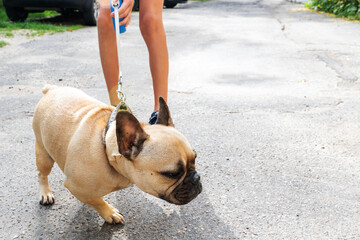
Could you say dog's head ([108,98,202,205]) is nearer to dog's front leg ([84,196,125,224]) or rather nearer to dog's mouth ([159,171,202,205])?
dog's mouth ([159,171,202,205])

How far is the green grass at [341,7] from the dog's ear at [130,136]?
9.92 metres

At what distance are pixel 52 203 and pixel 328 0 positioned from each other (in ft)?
40.1

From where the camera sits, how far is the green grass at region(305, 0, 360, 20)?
10414 millimetres

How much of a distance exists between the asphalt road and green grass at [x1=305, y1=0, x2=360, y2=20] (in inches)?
156

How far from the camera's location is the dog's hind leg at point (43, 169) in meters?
2.39


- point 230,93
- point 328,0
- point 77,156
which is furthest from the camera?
point 328,0

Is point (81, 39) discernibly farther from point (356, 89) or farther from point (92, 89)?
point (356, 89)

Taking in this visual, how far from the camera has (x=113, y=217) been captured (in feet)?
7.20

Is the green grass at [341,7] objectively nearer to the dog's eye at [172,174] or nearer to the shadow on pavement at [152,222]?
the shadow on pavement at [152,222]

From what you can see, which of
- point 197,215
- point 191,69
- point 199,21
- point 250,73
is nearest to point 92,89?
point 191,69

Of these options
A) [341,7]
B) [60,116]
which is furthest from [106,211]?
[341,7]

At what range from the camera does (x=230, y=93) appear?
4.46m

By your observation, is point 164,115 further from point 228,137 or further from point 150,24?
point 228,137

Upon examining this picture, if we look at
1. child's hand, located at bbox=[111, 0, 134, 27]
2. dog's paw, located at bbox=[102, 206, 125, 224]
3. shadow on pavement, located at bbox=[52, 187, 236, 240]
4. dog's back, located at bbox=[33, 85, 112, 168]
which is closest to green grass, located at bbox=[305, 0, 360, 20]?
child's hand, located at bbox=[111, 0, 134, 27]
